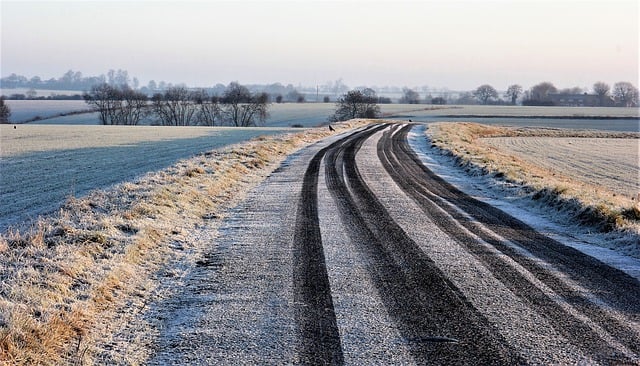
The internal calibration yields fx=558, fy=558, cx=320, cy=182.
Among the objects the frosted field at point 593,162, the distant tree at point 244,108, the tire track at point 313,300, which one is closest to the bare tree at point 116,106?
the distant tree at point 244,108

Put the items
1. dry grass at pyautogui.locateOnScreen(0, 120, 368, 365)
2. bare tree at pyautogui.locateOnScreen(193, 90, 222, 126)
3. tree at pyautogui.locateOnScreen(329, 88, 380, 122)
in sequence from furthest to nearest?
bare tree at pyautogui.locateOnScreen(193, 90, 222, 126), tree at pyautogui.locateOnScreen(329, 88, 380, 122), dry grass at pyautogui.locateOnScreen(0, 120, 368, 365)

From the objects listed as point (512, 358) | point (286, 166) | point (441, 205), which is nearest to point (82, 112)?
point (286, 166)

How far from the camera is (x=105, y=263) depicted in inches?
295

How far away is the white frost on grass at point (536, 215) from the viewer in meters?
8.89

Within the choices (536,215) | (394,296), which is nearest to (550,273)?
(394,296)

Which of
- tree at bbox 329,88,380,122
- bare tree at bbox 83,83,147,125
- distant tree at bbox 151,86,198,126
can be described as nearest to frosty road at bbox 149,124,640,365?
tree at bbox 329,88,380,122

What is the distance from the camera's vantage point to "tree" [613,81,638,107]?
187m

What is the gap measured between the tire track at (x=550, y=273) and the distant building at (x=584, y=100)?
596 ft

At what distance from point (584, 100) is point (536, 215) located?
192 metres

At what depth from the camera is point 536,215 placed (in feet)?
41.8

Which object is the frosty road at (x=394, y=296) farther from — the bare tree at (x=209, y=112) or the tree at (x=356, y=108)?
the bare tree at (x=209, y=112)

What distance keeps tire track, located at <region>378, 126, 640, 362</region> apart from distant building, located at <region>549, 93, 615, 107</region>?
596 ft

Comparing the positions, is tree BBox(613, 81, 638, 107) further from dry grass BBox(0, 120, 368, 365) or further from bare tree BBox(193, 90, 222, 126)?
dry grass BBox(0, 120, 368, 365)

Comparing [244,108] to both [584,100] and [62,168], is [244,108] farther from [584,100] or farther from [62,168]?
[584,100]
